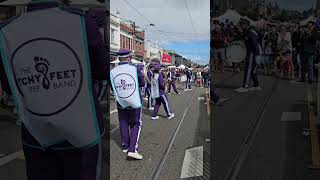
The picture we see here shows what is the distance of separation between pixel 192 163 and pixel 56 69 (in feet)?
11.6

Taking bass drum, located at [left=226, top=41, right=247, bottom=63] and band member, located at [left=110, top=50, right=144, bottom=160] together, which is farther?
band member, located at [left=110, top=50, right=144, bottom=160]

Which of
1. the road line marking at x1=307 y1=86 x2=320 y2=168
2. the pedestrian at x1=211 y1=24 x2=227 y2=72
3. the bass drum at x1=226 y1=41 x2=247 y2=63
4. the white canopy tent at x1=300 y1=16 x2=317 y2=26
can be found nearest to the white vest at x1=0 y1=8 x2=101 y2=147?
the pedestrian at x1=211 y1=24 x2=227 y2=72

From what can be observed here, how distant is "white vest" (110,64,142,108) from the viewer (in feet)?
17.4

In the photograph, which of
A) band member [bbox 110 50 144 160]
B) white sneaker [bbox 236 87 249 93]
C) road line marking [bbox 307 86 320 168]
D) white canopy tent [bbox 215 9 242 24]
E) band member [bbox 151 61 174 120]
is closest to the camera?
white canopy tent [bbox 215 9 242 24]

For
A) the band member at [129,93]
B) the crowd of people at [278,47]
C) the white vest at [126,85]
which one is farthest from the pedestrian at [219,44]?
the white vest at [126,85]

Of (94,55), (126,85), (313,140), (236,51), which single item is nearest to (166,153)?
(126,85)

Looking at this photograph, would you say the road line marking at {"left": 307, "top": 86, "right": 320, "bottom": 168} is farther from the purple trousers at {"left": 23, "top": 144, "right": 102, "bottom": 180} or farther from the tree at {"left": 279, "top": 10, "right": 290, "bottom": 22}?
the purple trousers at {"left": 23, "top": 144, "right": 102, "bottom": 180}

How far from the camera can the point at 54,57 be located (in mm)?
1764

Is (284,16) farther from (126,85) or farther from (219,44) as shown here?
(126,85)

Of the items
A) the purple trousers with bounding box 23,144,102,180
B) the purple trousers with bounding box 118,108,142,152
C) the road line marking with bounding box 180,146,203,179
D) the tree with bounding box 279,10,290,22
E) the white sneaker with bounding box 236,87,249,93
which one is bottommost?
the road line marking with bounding box 180,146,203,179

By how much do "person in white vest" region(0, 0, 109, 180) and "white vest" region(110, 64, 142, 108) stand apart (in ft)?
11.3

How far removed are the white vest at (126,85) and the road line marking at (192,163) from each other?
39.5 inches

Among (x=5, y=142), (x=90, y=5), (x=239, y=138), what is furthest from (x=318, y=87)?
(x=5, y=142)

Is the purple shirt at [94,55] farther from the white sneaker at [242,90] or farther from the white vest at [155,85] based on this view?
the white vest at [155,85]
